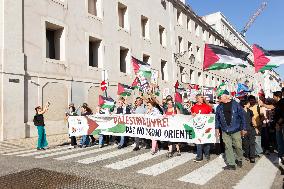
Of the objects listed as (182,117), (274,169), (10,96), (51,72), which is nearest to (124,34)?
(51,72)

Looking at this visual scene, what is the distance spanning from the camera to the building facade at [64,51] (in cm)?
1402

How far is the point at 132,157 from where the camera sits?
30.0 feet

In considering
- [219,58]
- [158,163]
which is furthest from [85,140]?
[219,58]

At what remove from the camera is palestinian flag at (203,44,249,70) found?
10.5m

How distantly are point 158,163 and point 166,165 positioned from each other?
322 millimetres

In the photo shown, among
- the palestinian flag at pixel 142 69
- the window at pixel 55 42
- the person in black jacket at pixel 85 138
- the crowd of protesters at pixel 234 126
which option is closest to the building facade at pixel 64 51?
the window at pixel 55 42

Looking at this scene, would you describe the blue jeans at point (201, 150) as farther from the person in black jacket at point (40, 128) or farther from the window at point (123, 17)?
the window at point (123, 17)

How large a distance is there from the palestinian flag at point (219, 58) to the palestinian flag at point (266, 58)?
0.53 meters

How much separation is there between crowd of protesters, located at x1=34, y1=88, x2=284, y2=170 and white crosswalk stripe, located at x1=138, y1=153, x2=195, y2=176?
0.32 metres

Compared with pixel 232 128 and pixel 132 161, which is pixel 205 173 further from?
pixel 132 161

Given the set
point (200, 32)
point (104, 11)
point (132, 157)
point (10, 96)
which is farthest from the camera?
point (200, 32)

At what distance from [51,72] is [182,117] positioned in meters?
8.93

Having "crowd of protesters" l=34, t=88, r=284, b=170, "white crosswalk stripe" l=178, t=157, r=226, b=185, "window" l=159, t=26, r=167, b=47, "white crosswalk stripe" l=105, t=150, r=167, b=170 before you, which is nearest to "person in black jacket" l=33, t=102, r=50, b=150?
"crowd of protesters" l=34, t=88, r=284, b=170

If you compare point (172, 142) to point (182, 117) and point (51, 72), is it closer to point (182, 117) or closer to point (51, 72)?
point (182, 117)
